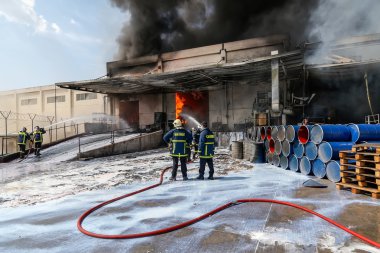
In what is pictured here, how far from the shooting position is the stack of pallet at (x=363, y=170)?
5277 mm

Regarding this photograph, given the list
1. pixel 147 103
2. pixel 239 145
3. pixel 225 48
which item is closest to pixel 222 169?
pixel 239 145

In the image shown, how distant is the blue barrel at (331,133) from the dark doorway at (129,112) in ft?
57.3

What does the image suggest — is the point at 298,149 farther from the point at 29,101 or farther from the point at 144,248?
the point at 29,101

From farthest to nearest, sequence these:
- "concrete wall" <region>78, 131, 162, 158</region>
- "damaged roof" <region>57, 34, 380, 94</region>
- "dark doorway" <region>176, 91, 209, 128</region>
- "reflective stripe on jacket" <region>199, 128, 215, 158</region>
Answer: "dark doorway" <region>176, 91, 209, 128</region> < "damaged roof" <region>57, 34, 380, 94</region> < "concrete wall" <region>78, 131, 162, 158</region> < "reflective stripe on jacket" <region>199, 128, 215, 158</region>

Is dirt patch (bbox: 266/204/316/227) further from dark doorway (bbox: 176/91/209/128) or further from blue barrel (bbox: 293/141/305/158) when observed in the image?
dark doorway (bbox: 176/91/209/128)

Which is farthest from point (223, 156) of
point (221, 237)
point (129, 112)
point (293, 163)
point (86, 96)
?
point (86, 96)

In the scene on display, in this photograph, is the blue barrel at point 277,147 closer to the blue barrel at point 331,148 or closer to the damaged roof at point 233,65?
the blue barrel at point 331,148

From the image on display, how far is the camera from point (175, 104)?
21.6m

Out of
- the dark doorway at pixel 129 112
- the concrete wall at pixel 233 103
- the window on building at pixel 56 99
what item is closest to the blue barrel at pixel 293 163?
the concrete wall at pixel 233 103

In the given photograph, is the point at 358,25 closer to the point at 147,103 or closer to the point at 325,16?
the point at 325,16

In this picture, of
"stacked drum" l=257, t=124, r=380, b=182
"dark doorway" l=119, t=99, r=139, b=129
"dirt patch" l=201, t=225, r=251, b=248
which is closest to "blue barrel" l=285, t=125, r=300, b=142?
"stacked drum" l=257, t=124, r=380, b=182

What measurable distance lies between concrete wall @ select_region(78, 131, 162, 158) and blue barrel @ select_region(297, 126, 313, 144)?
→ 9727 millimetres

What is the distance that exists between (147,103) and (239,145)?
12.5 m

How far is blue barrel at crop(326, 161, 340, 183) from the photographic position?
21.6ft
